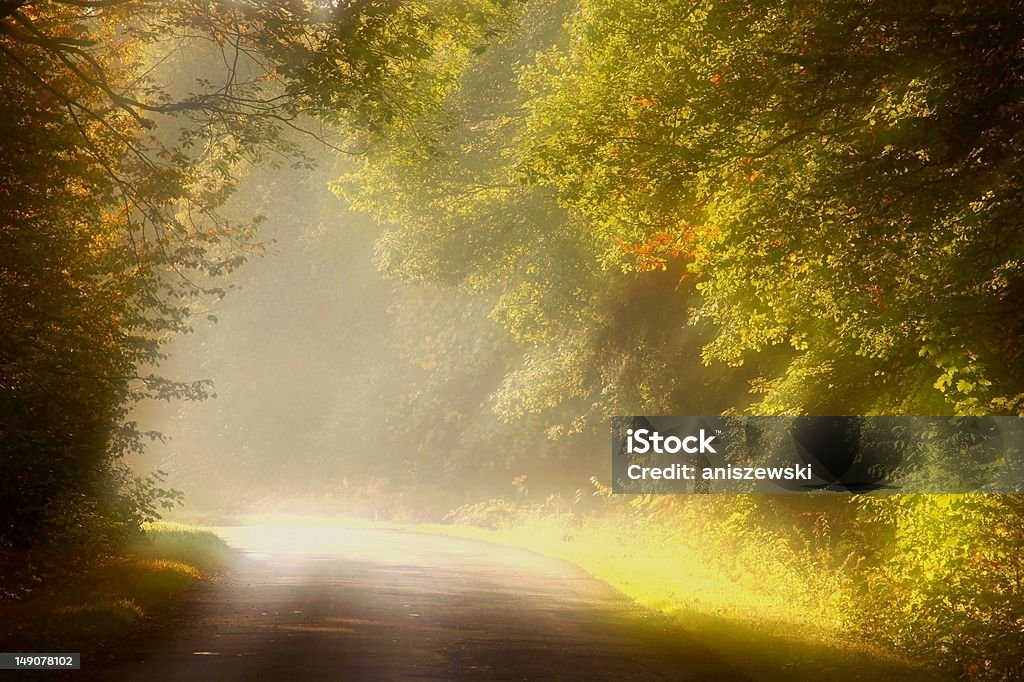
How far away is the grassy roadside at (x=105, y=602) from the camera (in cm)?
1438

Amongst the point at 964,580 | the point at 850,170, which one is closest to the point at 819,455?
the point at 964,580

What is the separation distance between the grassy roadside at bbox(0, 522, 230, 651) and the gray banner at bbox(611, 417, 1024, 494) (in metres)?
10.2

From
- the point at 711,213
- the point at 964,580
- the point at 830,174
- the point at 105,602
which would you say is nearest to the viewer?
the point at 830,174

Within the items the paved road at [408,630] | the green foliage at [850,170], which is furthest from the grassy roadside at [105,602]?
the green foliage at [850,170]

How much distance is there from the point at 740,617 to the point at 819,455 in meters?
3.20

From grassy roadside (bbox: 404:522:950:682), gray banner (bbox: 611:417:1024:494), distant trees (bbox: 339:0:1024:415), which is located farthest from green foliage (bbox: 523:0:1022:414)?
grassy roadside (bbox: 404:522:950:682)

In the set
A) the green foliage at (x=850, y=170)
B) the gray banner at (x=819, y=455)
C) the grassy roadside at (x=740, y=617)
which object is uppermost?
the green foliage at (x=850, y=170)

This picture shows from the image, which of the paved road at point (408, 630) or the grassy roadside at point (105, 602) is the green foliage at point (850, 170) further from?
the grassy roadside at point (105, 602)

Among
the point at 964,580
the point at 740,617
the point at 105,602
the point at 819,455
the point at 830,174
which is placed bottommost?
the point at 740,617

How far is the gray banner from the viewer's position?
1444 centimetres

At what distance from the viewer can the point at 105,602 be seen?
17.3 meters

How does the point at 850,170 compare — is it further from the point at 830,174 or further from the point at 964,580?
the point at 964,580

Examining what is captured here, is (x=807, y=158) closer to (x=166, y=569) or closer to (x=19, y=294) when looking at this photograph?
(x=19, y=294)

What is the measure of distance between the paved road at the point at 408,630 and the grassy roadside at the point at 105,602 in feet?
2.00
